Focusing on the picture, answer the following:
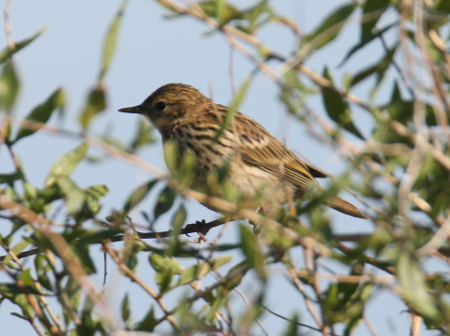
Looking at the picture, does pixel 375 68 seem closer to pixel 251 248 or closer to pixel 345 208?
pixel 251 248

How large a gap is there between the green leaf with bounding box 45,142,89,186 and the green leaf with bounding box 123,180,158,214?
0.25 meters

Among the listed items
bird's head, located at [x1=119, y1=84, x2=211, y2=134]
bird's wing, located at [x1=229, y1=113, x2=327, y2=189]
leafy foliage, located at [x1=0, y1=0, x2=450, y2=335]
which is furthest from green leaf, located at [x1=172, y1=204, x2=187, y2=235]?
bird's head, located at [x1=119, y1=84, x2=211, y2=134]

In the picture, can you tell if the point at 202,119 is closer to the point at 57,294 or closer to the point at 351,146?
the point at 57,294

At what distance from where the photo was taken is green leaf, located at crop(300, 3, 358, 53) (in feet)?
9.10

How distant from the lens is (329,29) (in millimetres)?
2771

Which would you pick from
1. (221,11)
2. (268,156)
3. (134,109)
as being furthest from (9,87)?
(134,109)

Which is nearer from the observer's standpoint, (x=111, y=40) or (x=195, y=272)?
(x=111, y=40)

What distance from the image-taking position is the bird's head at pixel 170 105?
305 inches

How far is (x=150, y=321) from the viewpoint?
314cm

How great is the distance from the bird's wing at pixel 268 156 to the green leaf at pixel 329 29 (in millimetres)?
3949

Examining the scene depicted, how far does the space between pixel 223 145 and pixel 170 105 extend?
164 centimetres

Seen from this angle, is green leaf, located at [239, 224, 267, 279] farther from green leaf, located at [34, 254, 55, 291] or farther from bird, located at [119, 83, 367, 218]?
bird, located at [119, 83, 367, 218]

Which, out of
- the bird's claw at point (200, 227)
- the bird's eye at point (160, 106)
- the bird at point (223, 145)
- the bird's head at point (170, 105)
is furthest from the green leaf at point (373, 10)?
the bird's eye at point (160, 106)

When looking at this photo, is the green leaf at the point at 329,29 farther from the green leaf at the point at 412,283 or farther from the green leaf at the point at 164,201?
the green leaf at the point at 412,283
